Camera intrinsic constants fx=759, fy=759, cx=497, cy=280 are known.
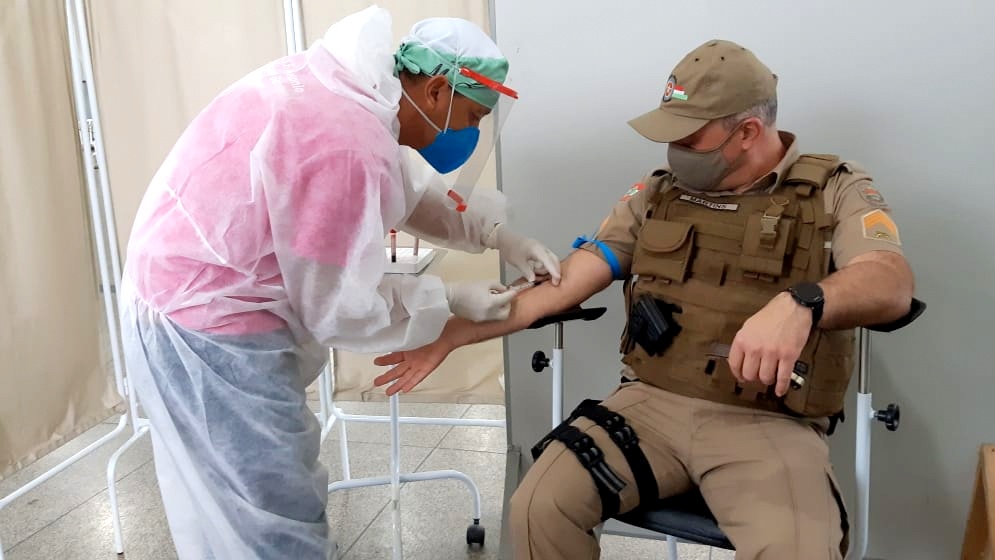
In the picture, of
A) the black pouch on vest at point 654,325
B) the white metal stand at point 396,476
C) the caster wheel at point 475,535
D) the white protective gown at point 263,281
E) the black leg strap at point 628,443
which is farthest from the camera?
the caster wheel at point 475,535

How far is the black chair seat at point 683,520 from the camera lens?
1355 mm

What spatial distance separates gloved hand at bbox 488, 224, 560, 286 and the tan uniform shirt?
0.10 m

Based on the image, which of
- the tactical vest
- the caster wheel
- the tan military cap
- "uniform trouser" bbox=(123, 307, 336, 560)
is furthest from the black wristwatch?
the caster wheel

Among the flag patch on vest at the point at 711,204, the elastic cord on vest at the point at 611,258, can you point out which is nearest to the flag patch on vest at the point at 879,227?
the flag patch on vest at the point at 711,204

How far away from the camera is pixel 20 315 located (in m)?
2.25

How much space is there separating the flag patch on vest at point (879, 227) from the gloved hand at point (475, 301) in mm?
707

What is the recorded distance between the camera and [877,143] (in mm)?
1812

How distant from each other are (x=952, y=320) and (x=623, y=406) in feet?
2.89

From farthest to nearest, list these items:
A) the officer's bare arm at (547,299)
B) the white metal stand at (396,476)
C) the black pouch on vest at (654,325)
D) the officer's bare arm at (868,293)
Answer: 1. the white metal stand at (396,476)
2. the officer's bare arm at (547,299)
3. the black pouch on vest at (654,325)
4. the officer's bare arm at (868,293)

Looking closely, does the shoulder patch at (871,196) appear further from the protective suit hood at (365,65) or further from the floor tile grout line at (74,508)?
the floor tile grout line at (74,508)

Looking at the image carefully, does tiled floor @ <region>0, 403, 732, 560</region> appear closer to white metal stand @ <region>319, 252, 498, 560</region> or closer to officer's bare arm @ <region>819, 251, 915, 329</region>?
white metal stand @ <region>319, 252, 498, 560</region>

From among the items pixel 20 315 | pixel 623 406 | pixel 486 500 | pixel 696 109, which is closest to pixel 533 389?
pixel 486 500

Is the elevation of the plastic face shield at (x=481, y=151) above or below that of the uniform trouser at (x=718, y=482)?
above

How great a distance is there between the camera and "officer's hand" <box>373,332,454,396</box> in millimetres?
1599
